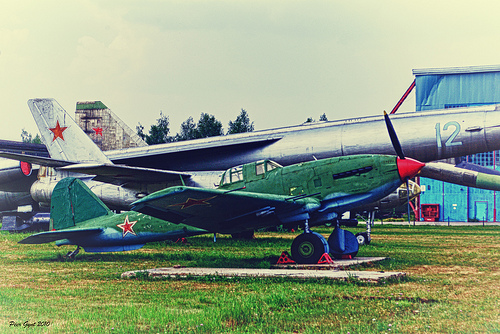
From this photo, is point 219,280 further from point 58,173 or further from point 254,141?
point 58,173

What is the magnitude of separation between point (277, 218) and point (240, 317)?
6.55 m

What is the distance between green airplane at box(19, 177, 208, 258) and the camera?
48.9 ft

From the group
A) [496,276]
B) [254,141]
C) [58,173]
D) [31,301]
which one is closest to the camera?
[31,301]

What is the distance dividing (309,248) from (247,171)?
2691 mm

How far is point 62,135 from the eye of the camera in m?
23.6

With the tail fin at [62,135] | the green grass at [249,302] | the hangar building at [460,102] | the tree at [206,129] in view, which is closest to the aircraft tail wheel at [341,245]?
the green grass at [249,302]

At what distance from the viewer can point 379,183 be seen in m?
13.1

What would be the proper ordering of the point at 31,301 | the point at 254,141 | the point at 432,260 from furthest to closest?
the point at 254,141 < the point at 432,260 < the point at 31,301

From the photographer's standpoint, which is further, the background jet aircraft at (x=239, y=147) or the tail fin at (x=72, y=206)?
the background jet aircraft at (x=239, y=147)

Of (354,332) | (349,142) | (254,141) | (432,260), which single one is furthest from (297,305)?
(254,141)

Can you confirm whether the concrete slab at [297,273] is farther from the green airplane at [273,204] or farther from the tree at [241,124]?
the tree at [241,124]

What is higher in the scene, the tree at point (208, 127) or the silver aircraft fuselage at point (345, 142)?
the tree at point (208, 127)

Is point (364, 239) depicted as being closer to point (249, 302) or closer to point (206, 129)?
point (249, 302)

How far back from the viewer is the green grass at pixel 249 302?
22.1ft
